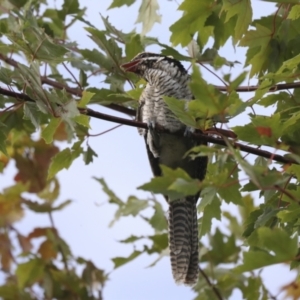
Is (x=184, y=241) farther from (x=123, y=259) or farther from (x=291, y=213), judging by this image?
(x=291, y=213)

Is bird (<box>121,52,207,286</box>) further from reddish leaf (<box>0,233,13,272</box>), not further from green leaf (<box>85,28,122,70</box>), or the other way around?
reddish leaf (<box>0,233,13,272</box>)

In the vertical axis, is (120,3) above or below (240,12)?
above

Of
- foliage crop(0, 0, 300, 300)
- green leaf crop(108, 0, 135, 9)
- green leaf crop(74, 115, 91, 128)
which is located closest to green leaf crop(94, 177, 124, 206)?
foliage crop(0, 0, 300, 300)

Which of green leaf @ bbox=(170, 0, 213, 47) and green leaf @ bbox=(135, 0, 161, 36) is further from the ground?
green leaf @ bbox=(135, 0, 161, 36)

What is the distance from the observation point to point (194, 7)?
12.2ft

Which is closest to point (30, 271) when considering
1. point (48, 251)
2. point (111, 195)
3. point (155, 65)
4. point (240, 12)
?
point (48, 251)

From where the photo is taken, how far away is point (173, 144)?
201 inches

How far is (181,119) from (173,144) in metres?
2.34

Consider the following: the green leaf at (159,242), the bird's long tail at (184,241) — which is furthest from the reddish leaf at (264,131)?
the green leaf at (159,242)

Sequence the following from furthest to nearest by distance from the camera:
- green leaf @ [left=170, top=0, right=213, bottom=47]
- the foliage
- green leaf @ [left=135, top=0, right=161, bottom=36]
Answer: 1. green leaf @ [left=135, top=0, right=161, bottom=36]
2. green leaf @ [left=170, top=0, right=213, bottom=47]
3. the foliage

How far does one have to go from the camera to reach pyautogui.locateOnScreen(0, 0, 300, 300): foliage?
8.21 feet

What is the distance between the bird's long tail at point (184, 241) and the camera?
477cm

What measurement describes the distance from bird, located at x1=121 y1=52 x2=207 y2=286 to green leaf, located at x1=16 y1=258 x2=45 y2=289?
94cm

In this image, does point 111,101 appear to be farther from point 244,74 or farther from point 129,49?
point 244,74
